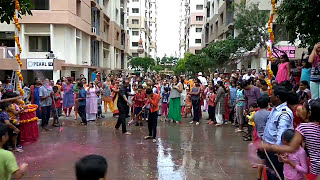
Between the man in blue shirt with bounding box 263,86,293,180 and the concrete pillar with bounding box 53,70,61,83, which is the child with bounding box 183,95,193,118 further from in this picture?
the concrete pillar with bounding box 53,70,61,83

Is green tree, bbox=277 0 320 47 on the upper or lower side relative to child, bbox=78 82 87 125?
upper

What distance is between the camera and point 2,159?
133 inches

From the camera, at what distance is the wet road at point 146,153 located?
21.1 feet

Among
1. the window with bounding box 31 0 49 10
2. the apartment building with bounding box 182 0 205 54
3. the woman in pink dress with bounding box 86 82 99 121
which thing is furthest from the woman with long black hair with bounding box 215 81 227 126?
the apartment building with bounding box 182 0 205 54

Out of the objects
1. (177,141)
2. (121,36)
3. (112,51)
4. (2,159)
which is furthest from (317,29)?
(121,36)

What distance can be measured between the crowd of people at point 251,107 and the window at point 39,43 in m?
11.3

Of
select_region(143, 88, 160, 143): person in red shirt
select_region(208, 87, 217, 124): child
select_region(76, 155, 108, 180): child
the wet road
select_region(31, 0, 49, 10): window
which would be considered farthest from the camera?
select_region(31, 0, 49, 10): window

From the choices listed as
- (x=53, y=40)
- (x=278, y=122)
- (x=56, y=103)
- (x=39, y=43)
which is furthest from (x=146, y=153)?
(x=39, y=43)

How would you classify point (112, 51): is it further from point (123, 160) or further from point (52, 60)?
point (123, 160)

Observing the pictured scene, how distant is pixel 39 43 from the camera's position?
25391 millimetres

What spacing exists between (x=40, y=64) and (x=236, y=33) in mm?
17983

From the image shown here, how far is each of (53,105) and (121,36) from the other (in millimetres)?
38787

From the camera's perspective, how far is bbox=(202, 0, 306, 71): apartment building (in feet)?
77.6

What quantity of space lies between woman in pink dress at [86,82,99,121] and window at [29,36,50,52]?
1351 cm
